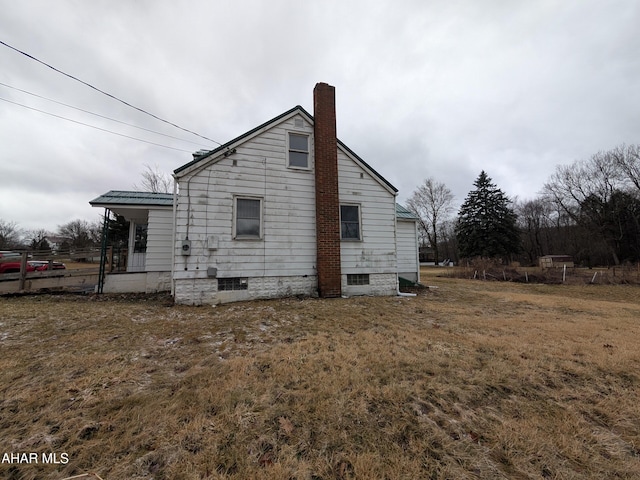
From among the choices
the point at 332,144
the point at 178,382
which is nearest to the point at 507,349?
the point at 178,382

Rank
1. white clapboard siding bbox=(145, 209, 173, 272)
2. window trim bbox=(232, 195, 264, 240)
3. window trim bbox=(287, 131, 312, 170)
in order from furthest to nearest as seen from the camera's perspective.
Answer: white clapboard siding bbox=(145, 209, 173, 272) → window trim bbox=(287, 131, 312, 170) → window trim bbox=(232, 195, 264, 240)

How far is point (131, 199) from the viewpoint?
1013 centimetres

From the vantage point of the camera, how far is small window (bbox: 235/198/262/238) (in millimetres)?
8133

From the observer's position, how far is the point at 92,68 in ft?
26.6

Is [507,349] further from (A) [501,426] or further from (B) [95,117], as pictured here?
(B) [95,117]

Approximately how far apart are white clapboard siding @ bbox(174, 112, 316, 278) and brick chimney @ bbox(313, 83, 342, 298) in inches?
13.7

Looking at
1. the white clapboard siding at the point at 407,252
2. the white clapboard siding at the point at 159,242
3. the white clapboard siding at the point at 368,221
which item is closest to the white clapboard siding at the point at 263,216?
the white clapboard siding at the point at 368,221

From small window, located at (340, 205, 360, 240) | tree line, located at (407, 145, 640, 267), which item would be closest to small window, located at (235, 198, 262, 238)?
small window, located at (340, 205, 360, 240)

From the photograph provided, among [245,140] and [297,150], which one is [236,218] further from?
[297,150]

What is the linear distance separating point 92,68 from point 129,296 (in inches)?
288

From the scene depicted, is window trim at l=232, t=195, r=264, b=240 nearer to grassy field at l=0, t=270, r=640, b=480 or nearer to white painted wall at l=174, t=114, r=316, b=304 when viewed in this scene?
white painted wall at l=174, t=114, r=316, b=304

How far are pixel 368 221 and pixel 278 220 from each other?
128 inches

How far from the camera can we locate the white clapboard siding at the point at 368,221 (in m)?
Answer: 9.19

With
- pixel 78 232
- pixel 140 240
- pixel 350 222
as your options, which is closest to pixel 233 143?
pixel 350 222
